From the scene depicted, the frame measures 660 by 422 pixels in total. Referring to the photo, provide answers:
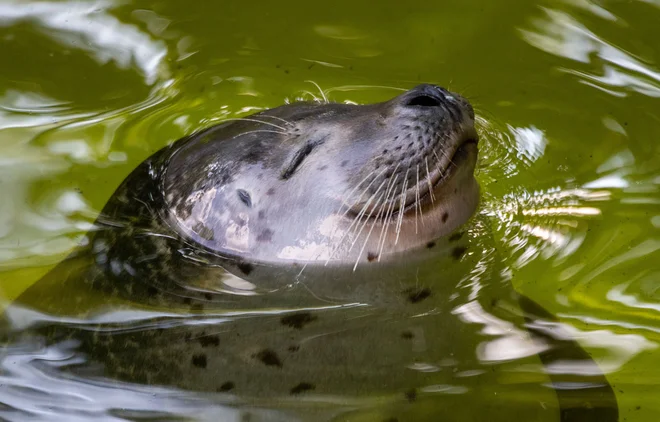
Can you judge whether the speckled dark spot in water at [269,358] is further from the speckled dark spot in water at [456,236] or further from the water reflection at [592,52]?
the water reflection at [592,52]

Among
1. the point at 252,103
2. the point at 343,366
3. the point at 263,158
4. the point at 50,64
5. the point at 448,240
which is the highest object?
the point at 50,64

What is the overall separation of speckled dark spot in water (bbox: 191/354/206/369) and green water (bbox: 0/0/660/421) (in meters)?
0.90

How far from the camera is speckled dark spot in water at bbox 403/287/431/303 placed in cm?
297

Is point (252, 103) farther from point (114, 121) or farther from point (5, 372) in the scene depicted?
point (5, 372)

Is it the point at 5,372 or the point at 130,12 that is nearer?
the point at 5,372

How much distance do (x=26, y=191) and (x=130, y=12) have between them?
1428 mm

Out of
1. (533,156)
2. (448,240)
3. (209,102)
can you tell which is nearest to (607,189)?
(533,156)

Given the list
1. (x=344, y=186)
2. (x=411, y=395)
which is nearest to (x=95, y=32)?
(x=344, y=186)

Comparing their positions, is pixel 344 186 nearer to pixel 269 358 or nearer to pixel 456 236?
pixel 456 236

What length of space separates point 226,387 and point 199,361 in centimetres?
14

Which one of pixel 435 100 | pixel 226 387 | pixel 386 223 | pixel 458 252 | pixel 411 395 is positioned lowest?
pixel 411 395

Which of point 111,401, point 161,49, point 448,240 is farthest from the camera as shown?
point 161,49

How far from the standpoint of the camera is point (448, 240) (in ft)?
10.1

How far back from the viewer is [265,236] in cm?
305
